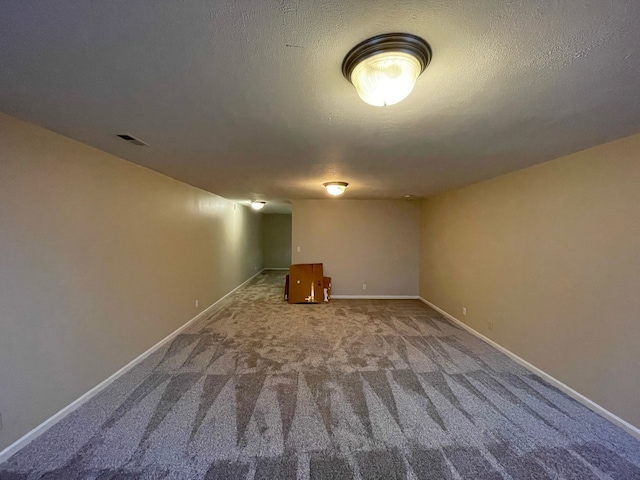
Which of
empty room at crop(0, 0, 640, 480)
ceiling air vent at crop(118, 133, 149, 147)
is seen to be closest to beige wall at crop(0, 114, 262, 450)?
empty room at crop(0, 0, 640, 480)

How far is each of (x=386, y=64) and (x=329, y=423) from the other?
2446mm

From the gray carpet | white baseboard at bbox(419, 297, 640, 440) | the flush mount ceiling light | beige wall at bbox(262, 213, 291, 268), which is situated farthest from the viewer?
beige wall at bbox(262, 213, 291, 268)

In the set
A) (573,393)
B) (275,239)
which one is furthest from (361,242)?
(275,239)

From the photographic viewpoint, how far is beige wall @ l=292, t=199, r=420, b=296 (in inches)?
262

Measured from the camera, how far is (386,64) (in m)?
1.20

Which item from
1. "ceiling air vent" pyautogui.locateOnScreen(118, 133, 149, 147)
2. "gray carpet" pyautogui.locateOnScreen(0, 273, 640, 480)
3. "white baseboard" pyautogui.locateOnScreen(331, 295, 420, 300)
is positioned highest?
"ceiling air vent" pyautogui.locateOnScreen(118, 133, 149, 147)

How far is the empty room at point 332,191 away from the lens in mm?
1131

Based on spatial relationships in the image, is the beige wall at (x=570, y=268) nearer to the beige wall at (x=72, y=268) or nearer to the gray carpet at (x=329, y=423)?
the gray carpet at (x=329, y=423)

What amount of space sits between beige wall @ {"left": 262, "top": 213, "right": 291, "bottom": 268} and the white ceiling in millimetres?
8724

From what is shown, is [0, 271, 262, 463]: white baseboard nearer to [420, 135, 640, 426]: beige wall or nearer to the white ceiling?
the white ceiling

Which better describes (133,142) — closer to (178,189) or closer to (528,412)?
(178,189)

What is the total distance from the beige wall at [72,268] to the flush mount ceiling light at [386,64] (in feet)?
7.66

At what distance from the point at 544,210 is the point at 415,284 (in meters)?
3.91

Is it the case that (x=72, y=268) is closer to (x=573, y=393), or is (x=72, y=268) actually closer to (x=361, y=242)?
(x=573, y=393)
